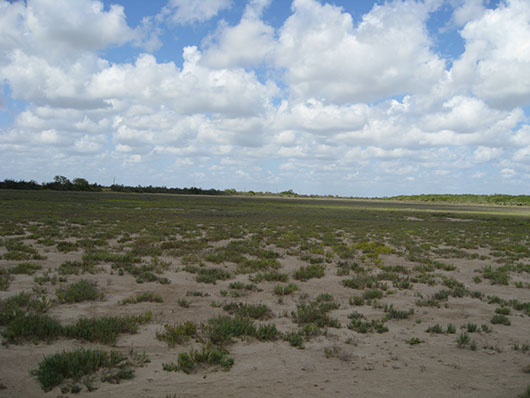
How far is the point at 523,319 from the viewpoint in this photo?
8633 millimetres

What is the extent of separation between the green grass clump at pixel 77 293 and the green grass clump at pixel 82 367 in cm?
344

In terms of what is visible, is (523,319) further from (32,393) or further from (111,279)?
(111,279)

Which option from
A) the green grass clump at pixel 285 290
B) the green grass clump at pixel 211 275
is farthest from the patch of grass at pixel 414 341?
the green grass clump at pixel 211 275

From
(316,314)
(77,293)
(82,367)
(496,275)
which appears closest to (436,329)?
(316,314)

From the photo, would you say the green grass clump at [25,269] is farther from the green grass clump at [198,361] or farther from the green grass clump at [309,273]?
the green grass clump at [309,273]

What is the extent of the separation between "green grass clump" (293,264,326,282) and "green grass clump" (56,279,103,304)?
21.6 ft

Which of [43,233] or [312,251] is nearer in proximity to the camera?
[312,251]

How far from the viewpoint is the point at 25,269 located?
1148cm

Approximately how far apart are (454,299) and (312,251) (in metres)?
8.41

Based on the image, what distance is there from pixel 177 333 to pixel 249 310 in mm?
2160

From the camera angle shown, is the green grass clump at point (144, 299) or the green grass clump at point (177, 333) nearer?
the green grass clump at point (177, 333)

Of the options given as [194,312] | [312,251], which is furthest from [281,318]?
[312,251]

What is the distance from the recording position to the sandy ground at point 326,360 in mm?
5094

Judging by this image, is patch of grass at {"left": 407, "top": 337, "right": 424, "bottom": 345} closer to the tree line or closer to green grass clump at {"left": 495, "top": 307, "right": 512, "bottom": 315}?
green grass clump at {"left": 495, "top": 307, "right": 512, "bottom": 315}
